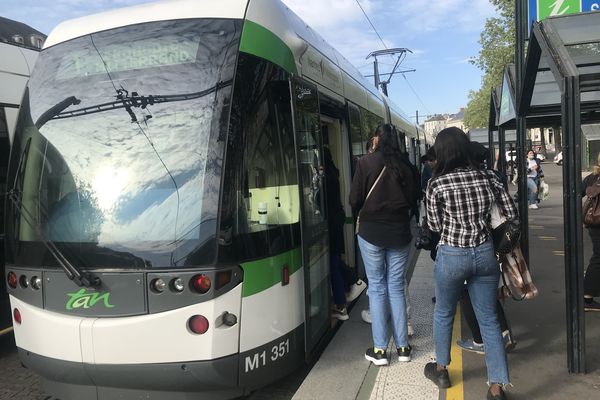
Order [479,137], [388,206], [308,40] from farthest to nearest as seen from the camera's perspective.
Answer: [479,137] < [308,40] < [388,206]

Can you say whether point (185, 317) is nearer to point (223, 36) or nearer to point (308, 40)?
point (223, 36)

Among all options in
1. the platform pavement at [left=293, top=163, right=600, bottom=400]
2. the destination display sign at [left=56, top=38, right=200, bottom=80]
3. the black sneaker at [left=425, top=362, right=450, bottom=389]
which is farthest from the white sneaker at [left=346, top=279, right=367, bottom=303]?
the destination display sign at [left=56, top=38, right=200, bottom=80]

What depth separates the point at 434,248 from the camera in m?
3.86

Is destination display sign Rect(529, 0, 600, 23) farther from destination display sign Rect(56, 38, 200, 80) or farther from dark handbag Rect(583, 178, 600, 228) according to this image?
destination display sign Rect(56, 38, 200, 80)

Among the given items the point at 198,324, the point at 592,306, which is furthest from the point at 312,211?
the point at 592,306

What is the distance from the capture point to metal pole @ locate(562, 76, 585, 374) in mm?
3369

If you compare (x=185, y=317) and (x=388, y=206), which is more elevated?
(x=388, y=206)

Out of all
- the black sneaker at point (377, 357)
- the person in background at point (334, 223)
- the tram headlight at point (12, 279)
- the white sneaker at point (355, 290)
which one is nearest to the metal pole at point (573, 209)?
the black sneaker at point (377, 357)

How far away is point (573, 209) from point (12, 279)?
12.3ft

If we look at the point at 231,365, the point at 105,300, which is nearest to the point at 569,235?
the point at 231,365

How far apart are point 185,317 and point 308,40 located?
2.73 m

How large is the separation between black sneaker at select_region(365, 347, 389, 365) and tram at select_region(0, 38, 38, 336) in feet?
11.9

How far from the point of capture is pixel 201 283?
117 inches

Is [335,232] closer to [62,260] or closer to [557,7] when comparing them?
[62,260]
